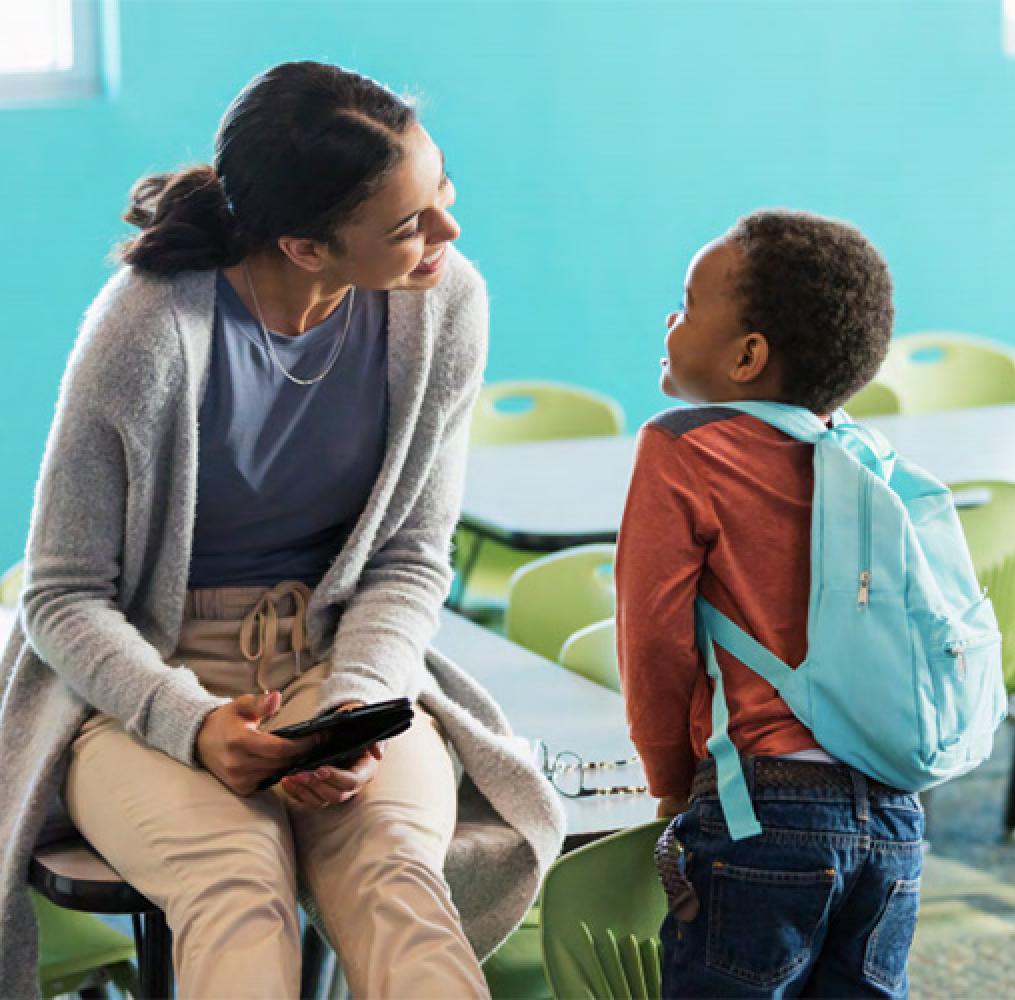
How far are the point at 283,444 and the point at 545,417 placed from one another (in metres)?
2.60

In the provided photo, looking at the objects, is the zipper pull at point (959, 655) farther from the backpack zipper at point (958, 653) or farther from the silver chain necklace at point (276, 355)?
the silver chain necklace at point (276, 355)

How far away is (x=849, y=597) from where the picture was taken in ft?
5.74

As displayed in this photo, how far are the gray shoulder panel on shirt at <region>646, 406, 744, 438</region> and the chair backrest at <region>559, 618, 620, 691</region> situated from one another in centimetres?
82

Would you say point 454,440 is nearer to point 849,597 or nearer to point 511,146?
point 849,597

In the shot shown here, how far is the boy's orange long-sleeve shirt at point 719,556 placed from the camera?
1.77 metres

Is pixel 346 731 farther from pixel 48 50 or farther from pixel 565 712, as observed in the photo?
pixel 48 50

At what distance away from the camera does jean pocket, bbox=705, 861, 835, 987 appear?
1718mm

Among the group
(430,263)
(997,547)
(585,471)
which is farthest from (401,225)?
(585,471)

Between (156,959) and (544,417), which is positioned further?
(544,417)

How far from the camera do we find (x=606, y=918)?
1801mm

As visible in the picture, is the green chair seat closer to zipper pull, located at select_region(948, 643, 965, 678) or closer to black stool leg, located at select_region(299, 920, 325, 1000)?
black stool leg, located at select_region(299, 920, 325, 1000)

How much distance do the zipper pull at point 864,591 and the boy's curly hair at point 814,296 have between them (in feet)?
0.71

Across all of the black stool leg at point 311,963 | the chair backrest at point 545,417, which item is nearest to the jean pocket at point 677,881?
the black stool leg at point 311,963

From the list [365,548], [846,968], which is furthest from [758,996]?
[365,548]
